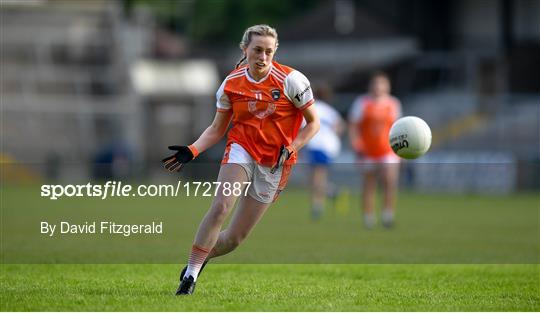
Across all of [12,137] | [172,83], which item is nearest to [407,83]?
[172,83]

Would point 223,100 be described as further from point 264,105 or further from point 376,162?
point 376,162

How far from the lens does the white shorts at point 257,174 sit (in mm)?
9047

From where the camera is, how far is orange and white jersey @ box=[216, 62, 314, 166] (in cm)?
905

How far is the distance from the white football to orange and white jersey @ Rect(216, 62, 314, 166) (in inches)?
66.0

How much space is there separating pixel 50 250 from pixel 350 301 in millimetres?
5013

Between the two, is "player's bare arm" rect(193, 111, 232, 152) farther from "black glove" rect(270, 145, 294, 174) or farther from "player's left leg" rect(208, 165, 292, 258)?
"black glove" rect(270, 145, 294, 174)

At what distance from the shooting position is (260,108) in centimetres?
907

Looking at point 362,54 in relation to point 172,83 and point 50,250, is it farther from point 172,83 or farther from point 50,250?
point 50,250

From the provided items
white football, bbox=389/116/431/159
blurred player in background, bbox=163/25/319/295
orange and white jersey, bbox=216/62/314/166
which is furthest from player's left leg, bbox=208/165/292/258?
white football, bbox=389/116/431/159

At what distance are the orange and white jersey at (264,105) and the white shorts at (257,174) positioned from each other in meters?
0.05

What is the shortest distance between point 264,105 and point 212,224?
1.08 meters

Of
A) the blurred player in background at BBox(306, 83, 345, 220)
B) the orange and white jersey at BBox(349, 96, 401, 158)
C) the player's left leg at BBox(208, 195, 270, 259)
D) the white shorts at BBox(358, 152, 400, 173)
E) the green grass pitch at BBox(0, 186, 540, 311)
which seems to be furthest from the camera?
the blurred player in background at BBox(306, 83, 345, 220)

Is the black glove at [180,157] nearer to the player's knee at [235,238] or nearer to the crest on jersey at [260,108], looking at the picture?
the crest on jersey at [260,108]

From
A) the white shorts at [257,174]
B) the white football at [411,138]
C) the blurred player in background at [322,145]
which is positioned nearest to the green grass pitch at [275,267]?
the white shorts at [257,174]
